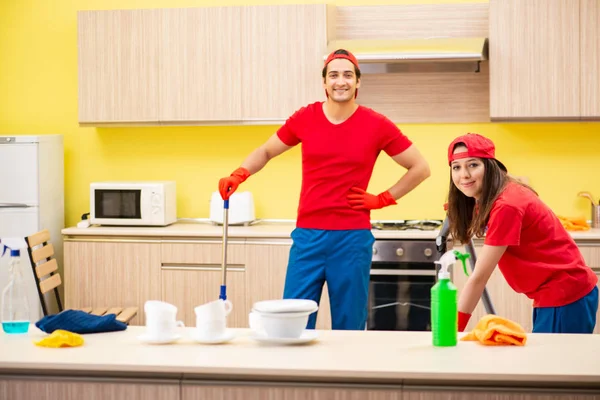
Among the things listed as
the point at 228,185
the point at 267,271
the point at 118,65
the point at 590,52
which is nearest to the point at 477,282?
the point at 228,185

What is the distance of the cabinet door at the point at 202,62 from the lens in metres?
5.12

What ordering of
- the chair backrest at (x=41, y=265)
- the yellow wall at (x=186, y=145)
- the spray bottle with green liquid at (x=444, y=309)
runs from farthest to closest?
the yellow wall at (x=186, y=145) < the chair backrest at (x=41, y=265) < the spray bottle with green liquid at (x=444, y=309)

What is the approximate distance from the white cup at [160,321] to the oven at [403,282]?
2454mm

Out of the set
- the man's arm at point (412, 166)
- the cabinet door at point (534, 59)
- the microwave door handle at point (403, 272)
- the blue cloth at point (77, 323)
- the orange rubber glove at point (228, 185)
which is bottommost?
the microwave door handle at point (403, 272)

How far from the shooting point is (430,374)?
2.11 m

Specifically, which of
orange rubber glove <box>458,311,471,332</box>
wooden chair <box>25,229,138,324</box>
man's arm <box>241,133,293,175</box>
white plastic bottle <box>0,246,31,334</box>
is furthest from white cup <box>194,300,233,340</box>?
wooden chair <box>25,229,138,324</box>

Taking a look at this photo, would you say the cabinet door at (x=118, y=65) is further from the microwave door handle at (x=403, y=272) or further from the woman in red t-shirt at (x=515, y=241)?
the woman in red t-shirt at (x=515, y=241)

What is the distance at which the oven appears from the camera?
479 centimetres

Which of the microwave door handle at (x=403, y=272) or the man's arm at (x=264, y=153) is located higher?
the man's arm at (x=264, y=153)

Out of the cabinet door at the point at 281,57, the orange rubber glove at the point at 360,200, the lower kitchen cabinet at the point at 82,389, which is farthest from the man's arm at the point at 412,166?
the lower kitchen cabinet at the point at 82,389

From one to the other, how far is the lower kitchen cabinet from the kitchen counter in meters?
0.02

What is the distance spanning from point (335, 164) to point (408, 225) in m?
1.71

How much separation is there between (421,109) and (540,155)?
78 cm

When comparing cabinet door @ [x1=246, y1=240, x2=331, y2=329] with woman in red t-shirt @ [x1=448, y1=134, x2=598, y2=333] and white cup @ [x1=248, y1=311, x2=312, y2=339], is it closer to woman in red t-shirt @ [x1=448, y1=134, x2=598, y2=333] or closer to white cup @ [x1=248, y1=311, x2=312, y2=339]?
woman in red t-shirt @ [x1=448, y1=134, x2=598, y2=333]
